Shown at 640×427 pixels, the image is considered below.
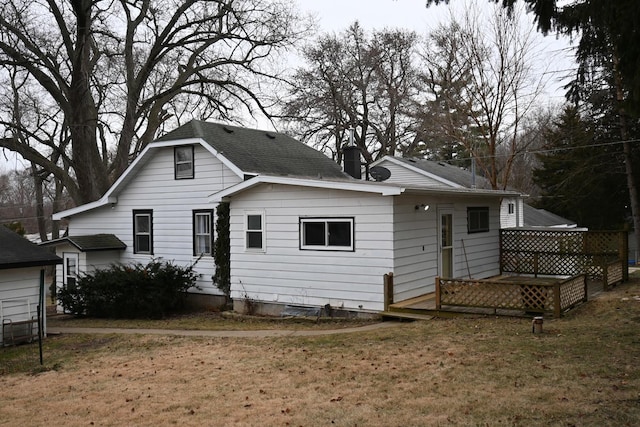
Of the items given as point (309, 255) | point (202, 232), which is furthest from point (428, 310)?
point (202, 232)

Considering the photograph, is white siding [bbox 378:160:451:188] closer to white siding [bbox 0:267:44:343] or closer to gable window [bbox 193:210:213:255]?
gable window [bbox 193:210:213:255]

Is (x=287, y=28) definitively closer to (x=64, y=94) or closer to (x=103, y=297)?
(x=64, y=94)

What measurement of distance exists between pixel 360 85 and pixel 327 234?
25721 mm

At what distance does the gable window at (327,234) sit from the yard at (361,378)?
112 inches

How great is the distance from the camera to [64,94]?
26.9 meters

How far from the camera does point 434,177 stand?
28.8 m

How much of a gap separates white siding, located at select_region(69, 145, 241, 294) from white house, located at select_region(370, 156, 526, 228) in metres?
11.8

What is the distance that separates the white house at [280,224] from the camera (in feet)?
45.5

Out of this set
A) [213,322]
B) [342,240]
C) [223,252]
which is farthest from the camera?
[223,252]

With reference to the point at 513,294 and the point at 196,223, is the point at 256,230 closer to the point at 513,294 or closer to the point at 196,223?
the point at 196,223

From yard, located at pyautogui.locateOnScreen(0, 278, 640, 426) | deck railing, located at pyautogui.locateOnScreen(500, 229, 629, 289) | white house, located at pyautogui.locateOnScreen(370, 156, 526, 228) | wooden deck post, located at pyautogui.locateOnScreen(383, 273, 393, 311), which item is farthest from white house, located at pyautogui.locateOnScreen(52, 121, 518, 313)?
white house, located at pyautogui.locateOnScreen(370, 156, 526, 228)

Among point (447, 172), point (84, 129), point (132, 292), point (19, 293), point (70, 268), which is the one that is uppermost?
point (84, 129)

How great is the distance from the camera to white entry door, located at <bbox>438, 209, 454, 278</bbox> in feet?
51.2

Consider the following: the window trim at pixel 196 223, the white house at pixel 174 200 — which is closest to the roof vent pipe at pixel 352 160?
the white house at pixel 174 200
